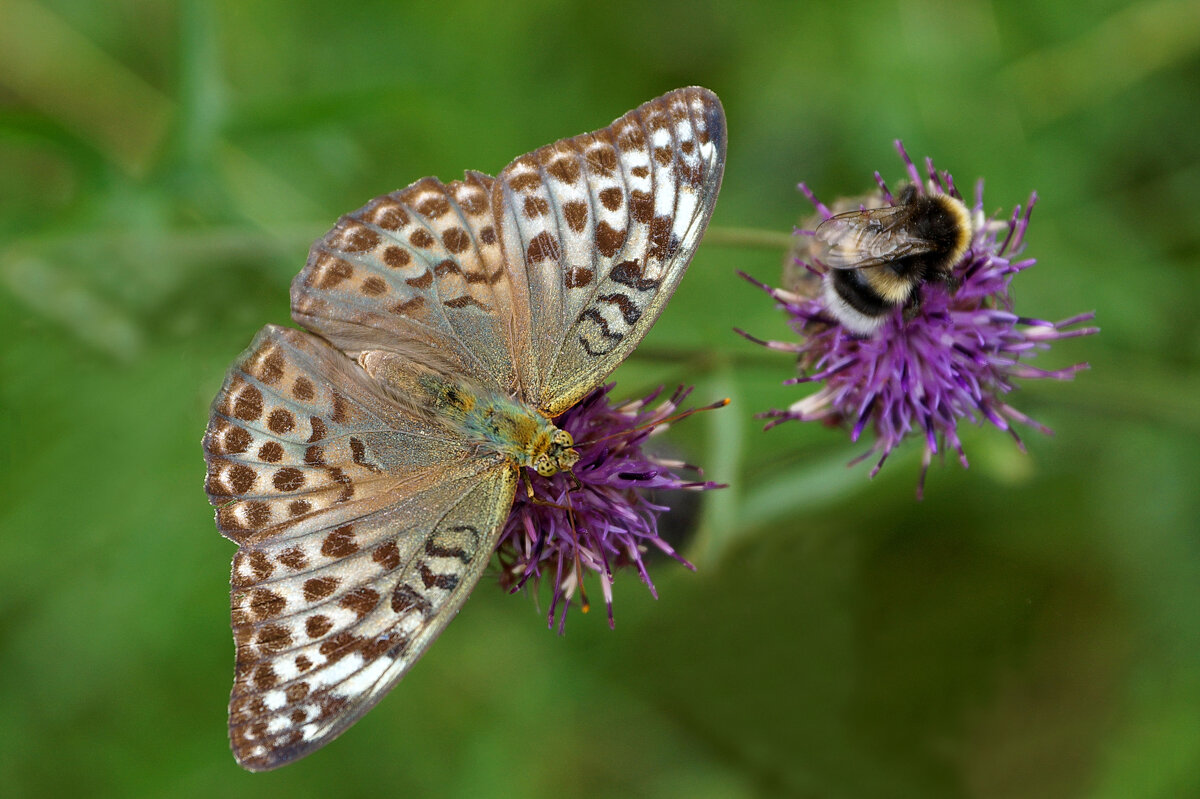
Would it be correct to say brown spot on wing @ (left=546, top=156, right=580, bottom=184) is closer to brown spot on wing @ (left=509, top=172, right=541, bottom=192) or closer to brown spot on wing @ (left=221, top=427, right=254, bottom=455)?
brown spot on wing @ (left=509, top=172, right=541, bottom=192)

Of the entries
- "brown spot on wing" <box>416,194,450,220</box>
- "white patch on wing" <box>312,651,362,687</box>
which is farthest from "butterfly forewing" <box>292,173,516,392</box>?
"white patch on wing" <box>312,651,362,687</box>

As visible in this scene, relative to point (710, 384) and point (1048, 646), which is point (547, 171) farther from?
point (1048, 646)

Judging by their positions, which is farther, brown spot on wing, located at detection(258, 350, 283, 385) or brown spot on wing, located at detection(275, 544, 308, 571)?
brown spot on wing, located at detection(258, 350, 283, 385)

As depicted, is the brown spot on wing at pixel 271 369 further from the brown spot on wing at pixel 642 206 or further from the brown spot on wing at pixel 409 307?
the brown spot on wing at pixel 642 206

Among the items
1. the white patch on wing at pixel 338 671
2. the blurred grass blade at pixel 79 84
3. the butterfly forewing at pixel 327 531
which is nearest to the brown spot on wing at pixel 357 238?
the butterfly forewing at pixel 327 531

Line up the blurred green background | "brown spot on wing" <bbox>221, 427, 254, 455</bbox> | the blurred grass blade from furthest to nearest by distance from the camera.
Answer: the blurred grass blade → the blurred green background → "brown spot on wing" <bbox>221, 427, 254, 455</bbox>

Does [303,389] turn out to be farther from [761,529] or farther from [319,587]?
[761,529]
